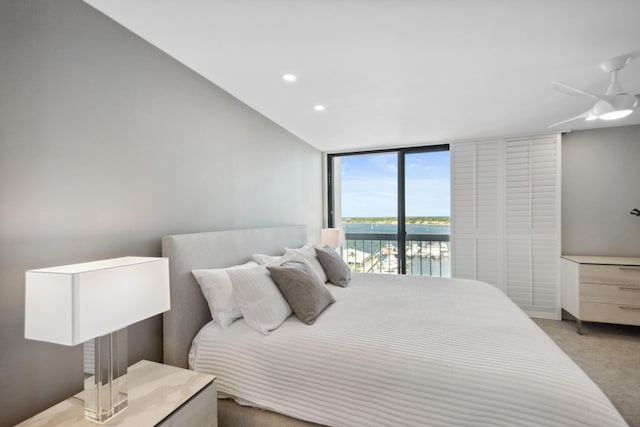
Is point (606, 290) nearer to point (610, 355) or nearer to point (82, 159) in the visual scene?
point (610, 355)

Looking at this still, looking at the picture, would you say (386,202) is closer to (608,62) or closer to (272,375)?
(608,62)

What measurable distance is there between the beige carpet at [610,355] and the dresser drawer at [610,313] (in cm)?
19

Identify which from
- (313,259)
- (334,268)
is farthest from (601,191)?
(313,259)

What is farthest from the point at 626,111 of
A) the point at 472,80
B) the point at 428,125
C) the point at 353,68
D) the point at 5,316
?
the point at 5,316

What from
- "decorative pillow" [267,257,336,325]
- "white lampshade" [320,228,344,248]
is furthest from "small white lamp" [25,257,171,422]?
"white lampshade" [320,228,344,248]

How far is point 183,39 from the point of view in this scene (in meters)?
1.69

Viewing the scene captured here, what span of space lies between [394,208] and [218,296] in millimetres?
3262

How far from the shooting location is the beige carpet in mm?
2079

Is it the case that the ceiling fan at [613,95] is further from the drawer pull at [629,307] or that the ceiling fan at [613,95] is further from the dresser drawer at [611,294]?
the drawer pull at [629,307]

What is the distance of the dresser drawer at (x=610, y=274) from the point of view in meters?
3.04

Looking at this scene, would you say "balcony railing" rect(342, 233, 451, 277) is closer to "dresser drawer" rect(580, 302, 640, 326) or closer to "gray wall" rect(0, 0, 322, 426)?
"dresser drawer" rect(580, 302, 640, 326)

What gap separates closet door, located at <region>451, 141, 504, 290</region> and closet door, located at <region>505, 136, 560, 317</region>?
0.13 meters

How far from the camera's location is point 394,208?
4.45 m

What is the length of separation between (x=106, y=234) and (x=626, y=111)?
3372mm
